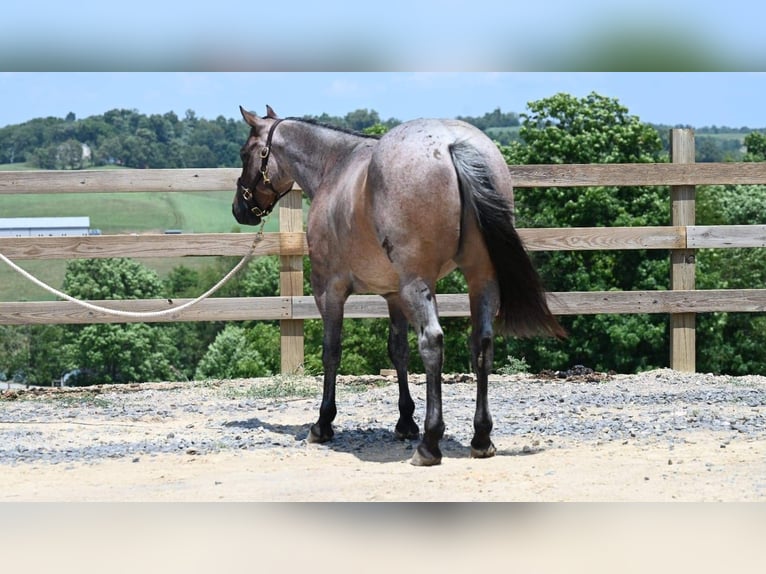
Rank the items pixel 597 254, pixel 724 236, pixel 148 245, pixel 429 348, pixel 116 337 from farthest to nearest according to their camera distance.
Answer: pixel 116 337 → pixel 597 254 → pixel 724 236 → pixel 148 245 → pixel 429 348

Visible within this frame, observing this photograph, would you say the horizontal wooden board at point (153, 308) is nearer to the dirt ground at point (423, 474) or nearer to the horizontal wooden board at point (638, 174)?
the horizontal wooden board at point (638, 174)

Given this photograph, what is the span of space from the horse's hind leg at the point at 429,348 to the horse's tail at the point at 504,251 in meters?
0.40

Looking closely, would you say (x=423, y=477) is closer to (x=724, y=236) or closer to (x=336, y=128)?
(x=336, y=128)

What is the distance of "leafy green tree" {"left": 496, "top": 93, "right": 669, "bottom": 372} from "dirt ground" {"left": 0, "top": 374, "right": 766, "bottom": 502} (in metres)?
12.7

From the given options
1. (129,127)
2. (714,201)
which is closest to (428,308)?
(714,201)

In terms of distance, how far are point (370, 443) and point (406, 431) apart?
23cm

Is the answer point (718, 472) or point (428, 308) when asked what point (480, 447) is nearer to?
point (428, 308)

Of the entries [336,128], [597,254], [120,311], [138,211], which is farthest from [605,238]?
[138,211]

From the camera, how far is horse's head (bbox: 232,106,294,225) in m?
5.67

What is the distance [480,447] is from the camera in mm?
4602

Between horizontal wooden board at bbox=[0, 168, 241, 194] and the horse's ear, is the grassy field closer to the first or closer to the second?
horizontal wooden board at bbox=[0, 168, 241, 194]

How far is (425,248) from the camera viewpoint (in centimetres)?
429

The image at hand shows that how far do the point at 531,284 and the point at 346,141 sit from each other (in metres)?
1.57

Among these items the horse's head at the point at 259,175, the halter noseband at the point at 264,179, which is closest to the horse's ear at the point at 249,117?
the horse's head at the point at 259,175
